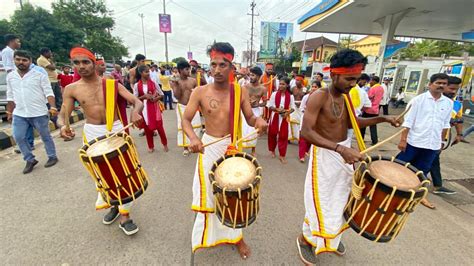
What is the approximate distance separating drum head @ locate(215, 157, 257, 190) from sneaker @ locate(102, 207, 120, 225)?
1715 mm

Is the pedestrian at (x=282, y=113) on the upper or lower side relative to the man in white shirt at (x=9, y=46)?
lower

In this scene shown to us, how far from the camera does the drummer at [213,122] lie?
2.15 meters

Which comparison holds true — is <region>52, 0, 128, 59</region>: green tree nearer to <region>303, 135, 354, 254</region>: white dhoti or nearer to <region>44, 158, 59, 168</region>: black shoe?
<region>44, 158, 59, 168</region>: black shoe

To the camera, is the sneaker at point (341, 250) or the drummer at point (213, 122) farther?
the sneaker at point (341, 250)

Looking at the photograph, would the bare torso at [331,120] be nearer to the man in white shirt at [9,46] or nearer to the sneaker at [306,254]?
the sneaker at [306,254]

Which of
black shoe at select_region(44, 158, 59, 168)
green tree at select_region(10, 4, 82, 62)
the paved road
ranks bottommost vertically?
the paved road

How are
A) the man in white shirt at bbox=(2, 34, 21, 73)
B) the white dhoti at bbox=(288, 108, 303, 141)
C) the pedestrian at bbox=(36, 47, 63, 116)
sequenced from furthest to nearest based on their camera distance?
the pedestrian at bbox=(36, 47, 63, 116) → the white dhoti at bbox=(288, 108, 303, 141) → the man in white shirt at bbox=(2, 34, 21, 73)

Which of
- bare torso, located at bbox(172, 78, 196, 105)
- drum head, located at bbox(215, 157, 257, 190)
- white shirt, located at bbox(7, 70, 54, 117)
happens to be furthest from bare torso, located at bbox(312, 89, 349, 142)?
white shirt, located at bbox(7, 70, 54, 117)

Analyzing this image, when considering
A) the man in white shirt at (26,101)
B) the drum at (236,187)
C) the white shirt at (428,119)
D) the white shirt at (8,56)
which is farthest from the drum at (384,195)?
the white shirt at (8,56)

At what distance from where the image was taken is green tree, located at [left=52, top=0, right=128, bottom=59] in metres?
31.3

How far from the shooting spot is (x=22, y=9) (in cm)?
2272

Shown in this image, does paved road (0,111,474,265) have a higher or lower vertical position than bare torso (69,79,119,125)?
lower

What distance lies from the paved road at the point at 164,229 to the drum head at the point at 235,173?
1006 millimetres

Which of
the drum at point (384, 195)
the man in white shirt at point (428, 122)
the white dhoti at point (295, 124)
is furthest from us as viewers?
the white dhoti at point (295, 124)
